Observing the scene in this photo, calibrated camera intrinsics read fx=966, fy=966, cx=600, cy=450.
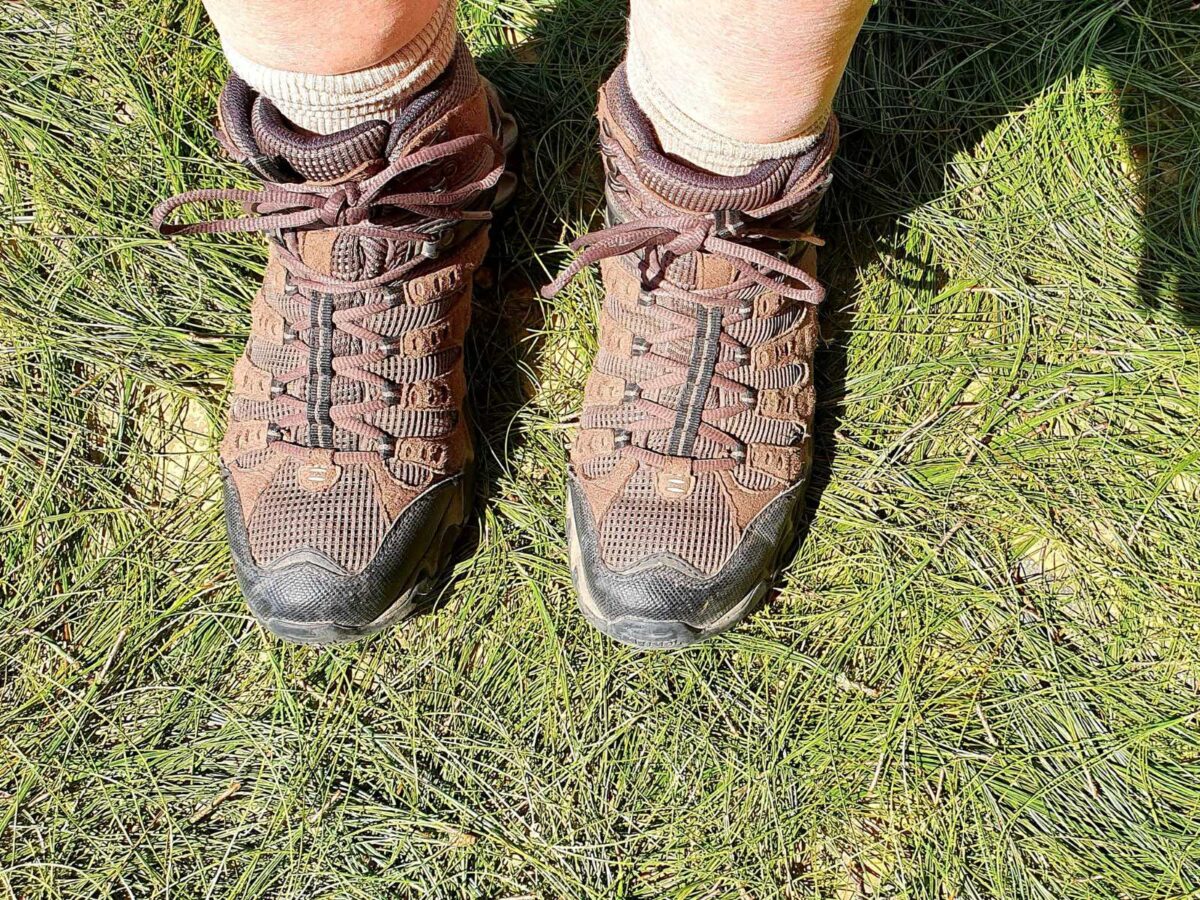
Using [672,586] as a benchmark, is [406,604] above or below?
below

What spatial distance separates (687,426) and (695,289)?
20 centimetres

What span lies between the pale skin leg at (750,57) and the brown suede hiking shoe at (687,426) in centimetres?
17

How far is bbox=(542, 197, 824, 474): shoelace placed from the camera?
126cm

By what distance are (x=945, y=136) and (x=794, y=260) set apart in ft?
1.69

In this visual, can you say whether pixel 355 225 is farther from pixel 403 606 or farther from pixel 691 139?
pixel 403 606

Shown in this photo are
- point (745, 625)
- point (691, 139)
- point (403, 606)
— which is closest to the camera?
point (691, 139)

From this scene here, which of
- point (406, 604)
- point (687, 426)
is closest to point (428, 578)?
point (406, 604)

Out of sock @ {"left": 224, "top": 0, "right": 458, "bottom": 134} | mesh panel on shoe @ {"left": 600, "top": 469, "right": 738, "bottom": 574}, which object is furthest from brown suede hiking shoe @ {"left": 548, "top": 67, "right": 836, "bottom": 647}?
sock @ {"left": 224, "top": 0, "right": 458, "bottom": 134}

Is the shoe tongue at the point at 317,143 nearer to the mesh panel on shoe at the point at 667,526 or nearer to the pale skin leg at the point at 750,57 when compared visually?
the pale skin leg at the point at 750,57

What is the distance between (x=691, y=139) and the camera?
119 centimetres

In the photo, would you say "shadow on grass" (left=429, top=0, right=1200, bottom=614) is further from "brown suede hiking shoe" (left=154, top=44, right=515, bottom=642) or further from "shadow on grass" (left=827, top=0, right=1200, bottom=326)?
"brown suede hiking shoe" (left=154, top=44, right=515, bottom=642)

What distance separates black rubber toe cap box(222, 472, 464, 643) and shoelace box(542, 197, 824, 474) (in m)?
0.32

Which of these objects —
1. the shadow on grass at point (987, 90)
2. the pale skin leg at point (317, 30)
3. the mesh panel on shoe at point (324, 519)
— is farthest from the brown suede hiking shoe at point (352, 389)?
the shadow on grass at point (987, 90)

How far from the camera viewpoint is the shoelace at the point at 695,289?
126 centimetres
